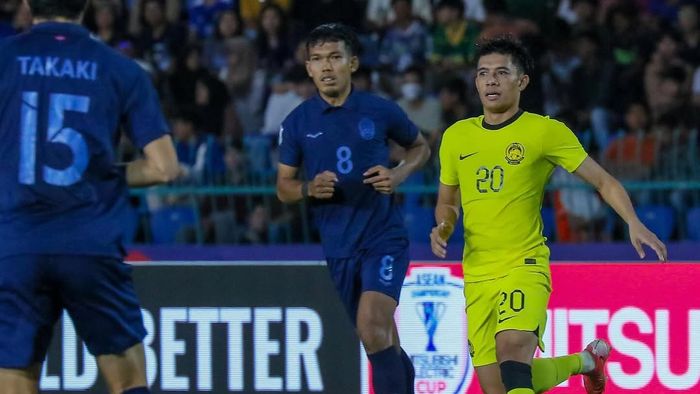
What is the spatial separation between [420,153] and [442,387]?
4.97 feet

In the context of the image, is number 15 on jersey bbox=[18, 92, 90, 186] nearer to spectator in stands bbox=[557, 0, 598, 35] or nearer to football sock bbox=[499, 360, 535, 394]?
football sock bbox=[499, 360, 535, 394]

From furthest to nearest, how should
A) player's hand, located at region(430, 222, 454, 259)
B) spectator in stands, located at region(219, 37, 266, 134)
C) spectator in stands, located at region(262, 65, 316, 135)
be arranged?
spectator in stands, located at region(219, 37, 266, 134)
spectator in stands, located at region(262, 65, 316, 135)
player's hand, located at region(430, 222, 454, 259)

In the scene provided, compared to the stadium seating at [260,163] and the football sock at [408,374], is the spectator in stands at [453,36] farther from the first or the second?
the football sock at [408,374]

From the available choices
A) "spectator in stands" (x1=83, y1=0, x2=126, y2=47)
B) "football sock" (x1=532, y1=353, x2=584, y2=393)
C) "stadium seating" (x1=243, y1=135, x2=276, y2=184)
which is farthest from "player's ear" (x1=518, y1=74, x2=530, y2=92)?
"spectator in stands" (x1=83, y1=0, x2=126, y2=47)

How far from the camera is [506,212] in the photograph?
700cm

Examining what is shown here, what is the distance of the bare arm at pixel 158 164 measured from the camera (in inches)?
213

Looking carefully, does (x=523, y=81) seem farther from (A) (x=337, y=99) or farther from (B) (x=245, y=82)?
(B) (x=245, y=82)

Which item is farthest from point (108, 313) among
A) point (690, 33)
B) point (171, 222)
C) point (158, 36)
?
point (158, 36)

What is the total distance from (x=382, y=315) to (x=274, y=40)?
642 centimetres

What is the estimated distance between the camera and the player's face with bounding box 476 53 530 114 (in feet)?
23.2

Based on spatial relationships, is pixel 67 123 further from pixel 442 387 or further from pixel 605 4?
pixel 605 4

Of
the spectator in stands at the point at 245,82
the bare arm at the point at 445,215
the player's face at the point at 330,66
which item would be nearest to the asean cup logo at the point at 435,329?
the bare arm at the point at 445,215

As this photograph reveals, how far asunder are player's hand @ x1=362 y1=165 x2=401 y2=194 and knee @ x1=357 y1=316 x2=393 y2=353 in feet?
2.20

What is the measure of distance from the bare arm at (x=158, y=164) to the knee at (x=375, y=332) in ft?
7.24
